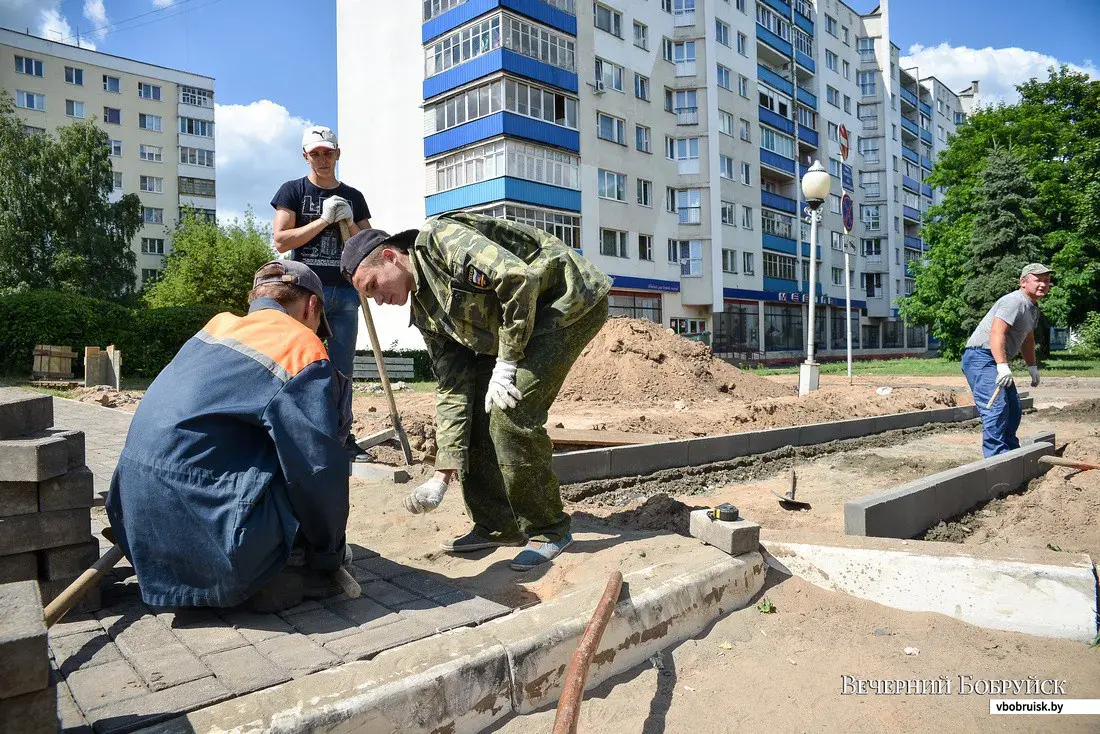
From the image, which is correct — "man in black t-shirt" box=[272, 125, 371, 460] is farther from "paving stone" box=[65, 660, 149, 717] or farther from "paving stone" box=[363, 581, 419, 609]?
"paving stone" box=[65, 660, 149, 717]

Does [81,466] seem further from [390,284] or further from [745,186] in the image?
[745,186]

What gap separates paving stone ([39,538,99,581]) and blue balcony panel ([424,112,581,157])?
2597 cm

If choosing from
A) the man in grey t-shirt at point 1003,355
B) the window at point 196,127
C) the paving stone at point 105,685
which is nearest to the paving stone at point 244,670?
the paving stone at point 105,685

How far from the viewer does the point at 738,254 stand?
1502 inches

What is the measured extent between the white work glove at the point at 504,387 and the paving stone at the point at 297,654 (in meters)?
1.31

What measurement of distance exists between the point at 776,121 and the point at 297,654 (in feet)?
147

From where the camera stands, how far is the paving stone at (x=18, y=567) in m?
2.40

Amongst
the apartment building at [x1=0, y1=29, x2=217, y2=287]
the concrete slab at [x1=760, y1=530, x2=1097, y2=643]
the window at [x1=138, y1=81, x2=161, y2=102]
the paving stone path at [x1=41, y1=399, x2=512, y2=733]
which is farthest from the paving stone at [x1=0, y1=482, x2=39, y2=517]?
the window at [x1=138, y1=81, x2=161, y2=102]

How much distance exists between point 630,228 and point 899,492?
97.4 ft

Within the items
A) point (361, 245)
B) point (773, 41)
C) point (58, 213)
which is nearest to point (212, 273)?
point (58, 213)

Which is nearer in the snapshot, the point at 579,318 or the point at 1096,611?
the point at 1096,611

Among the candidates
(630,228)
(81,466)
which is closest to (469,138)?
(630,228)

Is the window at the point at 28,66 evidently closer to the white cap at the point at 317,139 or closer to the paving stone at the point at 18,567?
the white cap at the point at 317,139

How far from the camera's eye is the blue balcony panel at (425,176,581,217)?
27.0 meters
